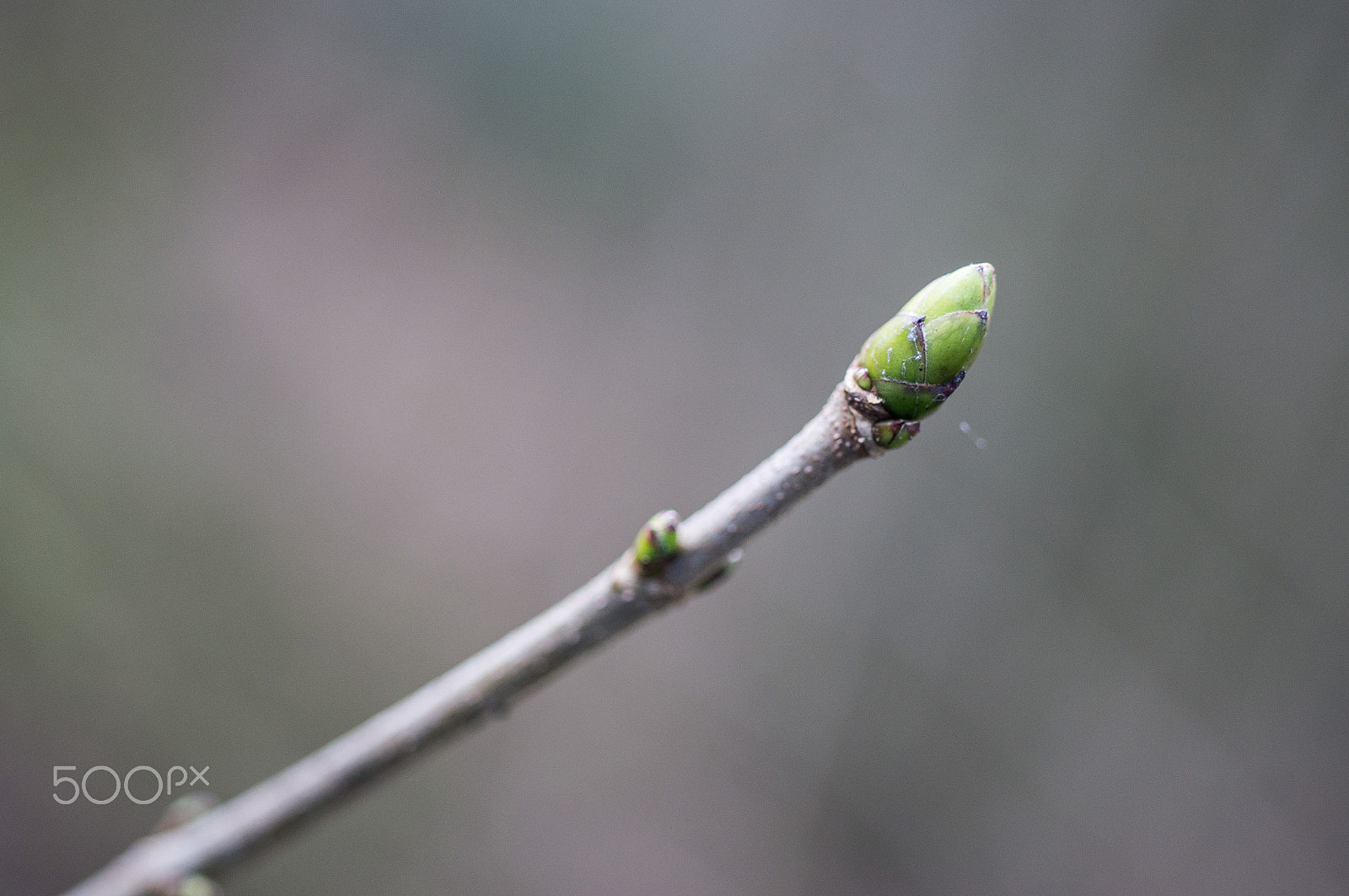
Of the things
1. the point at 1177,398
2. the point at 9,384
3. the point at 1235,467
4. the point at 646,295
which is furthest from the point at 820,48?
the point at 9,384

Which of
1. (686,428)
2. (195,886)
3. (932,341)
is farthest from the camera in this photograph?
(686,428)

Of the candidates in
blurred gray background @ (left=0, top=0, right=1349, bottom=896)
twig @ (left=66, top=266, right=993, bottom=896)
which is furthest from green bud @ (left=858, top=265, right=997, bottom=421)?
blurred gray background @ (left=0, top=0, right=1349, bottom=896)

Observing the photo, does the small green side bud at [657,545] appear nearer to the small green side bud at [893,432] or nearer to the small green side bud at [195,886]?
the small green side bud at [893,432]

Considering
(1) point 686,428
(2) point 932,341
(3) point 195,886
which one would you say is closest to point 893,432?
(2) point 932,341

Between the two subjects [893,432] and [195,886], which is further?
[195,886]

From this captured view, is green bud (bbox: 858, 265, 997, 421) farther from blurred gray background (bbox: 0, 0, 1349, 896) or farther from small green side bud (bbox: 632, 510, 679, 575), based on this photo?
blurred gray background (bbox: 0, 0, 1349, 896)

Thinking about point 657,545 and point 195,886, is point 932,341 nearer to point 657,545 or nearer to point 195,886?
point 657,545

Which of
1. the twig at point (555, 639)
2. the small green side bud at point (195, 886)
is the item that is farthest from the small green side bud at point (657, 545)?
the small green side bud at point (195, 886)
